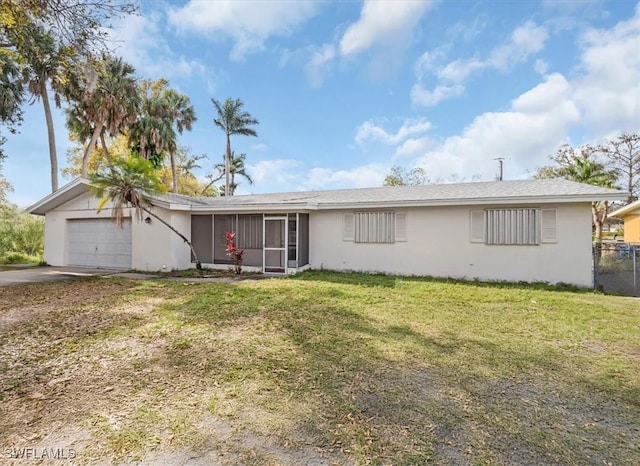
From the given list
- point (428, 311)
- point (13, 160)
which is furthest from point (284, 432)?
point (13, 160)

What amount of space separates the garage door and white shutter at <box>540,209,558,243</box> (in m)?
14.8

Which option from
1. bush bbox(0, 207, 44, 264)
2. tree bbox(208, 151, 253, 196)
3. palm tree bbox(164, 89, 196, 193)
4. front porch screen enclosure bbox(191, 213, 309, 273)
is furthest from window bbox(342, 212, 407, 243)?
tree bbox(208, 151, 253, 196)

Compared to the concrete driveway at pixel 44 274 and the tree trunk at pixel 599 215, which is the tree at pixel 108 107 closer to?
the concrete driveway at pixel 44 274

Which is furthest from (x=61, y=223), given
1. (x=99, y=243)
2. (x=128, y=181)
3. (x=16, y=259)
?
(x=128, y=181)

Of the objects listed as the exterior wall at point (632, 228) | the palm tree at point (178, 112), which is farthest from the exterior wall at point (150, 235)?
the exterior wall at point (632, 228)

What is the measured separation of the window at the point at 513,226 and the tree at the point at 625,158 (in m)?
23.1

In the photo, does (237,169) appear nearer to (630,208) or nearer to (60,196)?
(60,196)

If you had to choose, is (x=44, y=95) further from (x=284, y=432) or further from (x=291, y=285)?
(x=284, y=432)

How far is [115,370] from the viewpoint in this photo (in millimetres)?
4164

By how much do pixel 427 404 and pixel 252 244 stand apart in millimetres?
11228

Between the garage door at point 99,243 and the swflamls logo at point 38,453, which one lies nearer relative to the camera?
the swflamls logo at point 38,453

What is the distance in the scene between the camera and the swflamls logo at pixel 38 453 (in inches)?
→ 100

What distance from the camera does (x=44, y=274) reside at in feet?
42.4

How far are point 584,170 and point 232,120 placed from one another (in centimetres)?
2641
